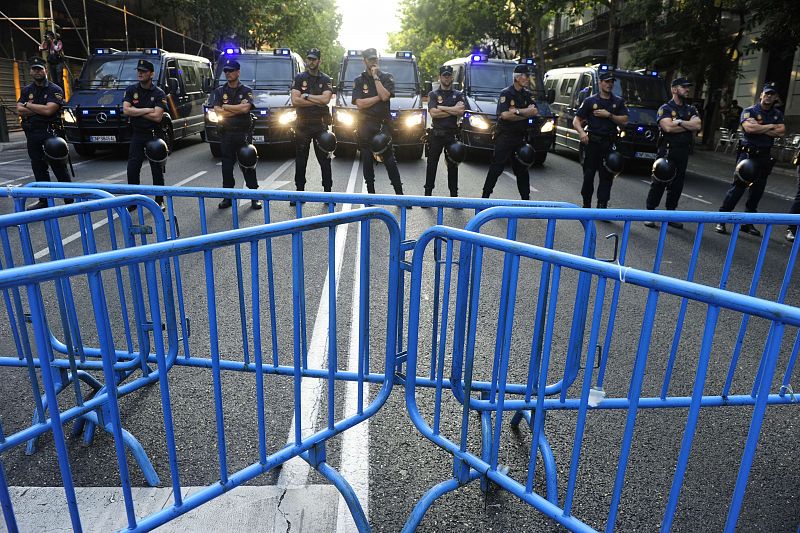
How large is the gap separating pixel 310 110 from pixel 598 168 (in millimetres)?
4418

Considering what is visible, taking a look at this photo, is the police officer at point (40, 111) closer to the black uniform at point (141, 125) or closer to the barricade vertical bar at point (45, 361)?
the black uniform at point (141, 125)

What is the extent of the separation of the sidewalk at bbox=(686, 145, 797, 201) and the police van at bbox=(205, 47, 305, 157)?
9806 millimetres

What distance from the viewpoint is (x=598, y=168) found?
8828 mm

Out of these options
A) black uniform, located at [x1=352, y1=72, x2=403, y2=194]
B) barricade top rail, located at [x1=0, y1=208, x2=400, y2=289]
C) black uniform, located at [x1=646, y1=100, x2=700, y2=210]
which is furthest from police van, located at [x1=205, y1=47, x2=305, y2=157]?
barricade top rail, located at [x1=0, y1=208, x2=400, y2=289]

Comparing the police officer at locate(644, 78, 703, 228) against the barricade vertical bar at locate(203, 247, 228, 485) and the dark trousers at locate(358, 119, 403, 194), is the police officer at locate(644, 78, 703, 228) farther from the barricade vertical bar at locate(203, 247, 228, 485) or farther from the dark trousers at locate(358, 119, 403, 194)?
the barricade vertical bar at locate(203, 247, 228, 485)

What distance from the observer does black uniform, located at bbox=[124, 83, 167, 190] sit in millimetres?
8312

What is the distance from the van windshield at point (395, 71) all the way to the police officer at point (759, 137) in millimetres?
7145

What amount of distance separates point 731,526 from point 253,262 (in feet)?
6.07

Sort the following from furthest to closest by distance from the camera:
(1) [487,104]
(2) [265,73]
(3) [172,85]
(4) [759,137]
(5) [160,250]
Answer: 1. (2) [265,73]
2. (3) [172,85]
3. (1) [487,104]
4. (4) [759,137]
5. (5) [160,250]

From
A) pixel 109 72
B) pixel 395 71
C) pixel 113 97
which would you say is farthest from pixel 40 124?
pixel 395 71

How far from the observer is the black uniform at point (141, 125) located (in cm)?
831

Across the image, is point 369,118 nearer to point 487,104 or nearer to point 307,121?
point 307,121

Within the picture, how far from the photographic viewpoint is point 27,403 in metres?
3.35

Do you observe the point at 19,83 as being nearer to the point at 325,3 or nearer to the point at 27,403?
the point at 27,403
